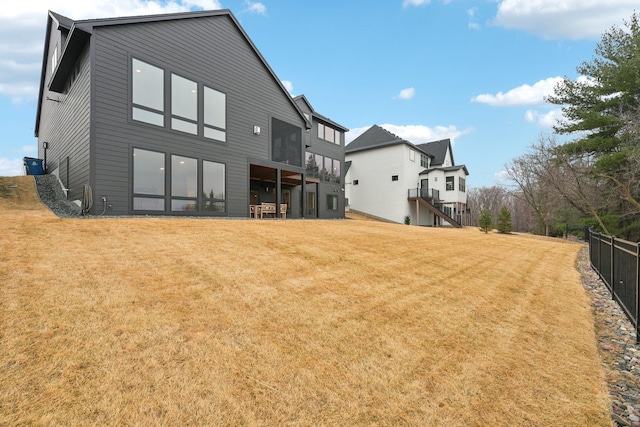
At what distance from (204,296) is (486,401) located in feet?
10.7

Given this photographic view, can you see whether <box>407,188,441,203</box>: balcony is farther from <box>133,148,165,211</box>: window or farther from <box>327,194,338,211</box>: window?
<box>133,148,165,211</box>: window

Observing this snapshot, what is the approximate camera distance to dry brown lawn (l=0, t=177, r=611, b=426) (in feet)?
6.81

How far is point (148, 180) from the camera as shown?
9.50 meters

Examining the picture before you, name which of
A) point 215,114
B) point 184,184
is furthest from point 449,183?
point 184,184

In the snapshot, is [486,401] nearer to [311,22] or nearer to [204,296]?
[204,296]

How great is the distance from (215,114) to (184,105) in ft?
4.33

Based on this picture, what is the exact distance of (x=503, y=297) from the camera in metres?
5.31

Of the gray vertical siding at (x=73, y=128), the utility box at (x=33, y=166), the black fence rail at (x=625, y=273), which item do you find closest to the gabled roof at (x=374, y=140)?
the black fence rail at (x=625, y=273)

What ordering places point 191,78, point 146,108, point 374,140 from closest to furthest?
point 146,108, point 191,78, point 374,140

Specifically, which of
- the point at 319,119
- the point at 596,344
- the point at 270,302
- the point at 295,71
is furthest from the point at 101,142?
the point at 295,71

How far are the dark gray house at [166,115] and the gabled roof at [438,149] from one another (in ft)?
69.3

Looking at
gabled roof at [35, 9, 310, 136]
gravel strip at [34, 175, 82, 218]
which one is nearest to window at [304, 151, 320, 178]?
gabled roof at [35, 9, 310, 136]

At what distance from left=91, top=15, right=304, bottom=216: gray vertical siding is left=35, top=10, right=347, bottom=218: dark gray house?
0.03 meters

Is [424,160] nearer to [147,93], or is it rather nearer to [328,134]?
[328,134]
